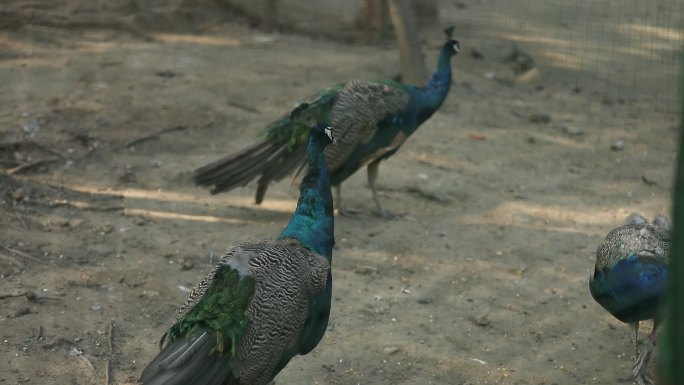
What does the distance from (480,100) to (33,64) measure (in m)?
4.19

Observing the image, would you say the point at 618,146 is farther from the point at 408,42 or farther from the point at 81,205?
the point at 81,205

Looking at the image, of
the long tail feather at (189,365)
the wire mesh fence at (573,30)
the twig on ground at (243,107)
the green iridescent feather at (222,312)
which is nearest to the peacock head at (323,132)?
the green iridescent feather at (222,312)

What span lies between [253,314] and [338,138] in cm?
264

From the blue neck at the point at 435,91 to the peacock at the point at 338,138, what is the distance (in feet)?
0.57

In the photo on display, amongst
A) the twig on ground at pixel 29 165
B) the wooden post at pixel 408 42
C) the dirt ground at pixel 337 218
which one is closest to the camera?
the dirt ground at pixel 337 218

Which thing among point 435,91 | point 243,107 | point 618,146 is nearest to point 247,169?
point 435,91

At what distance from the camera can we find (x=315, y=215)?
418 centimetres

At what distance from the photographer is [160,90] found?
26.6 ft

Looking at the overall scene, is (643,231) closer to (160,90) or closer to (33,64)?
(160,90)

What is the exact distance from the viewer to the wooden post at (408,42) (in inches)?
329

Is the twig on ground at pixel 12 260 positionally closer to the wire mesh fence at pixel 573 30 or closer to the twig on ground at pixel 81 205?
the twig on ground at pixel 81 205

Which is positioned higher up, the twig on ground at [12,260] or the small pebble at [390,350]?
the twig on ground at [12,260]

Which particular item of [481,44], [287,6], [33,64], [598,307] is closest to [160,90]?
[33,64]

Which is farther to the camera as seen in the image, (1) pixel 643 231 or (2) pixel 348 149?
(2) pixel 348 149
